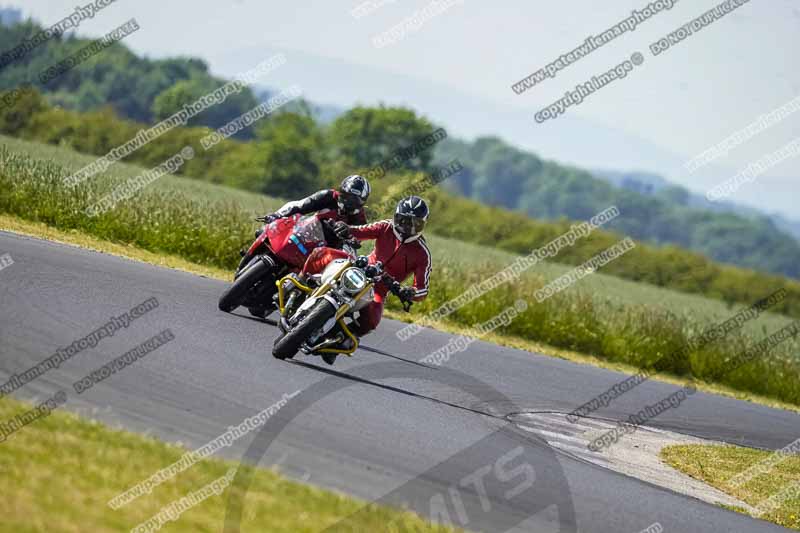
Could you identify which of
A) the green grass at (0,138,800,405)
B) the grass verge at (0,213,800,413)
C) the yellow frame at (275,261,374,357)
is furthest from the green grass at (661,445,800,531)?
the green grass at (0,138,800,405)

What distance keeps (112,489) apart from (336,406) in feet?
11.0

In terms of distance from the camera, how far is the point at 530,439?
9.80 m

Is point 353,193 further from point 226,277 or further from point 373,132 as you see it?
point 373,132

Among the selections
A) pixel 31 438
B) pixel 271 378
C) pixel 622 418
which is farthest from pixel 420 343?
pixel 31 438

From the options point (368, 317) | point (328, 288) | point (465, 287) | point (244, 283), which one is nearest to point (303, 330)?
point (328, 288)

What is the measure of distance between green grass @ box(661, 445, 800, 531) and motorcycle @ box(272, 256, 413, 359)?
146 inches

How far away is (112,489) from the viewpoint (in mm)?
5492

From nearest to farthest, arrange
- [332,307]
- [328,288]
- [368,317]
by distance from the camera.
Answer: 1. [332,307]
2. [328,288]
3. [368,317]

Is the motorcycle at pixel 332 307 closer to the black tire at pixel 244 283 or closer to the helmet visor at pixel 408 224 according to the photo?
the helmet visor at pixel 408 224

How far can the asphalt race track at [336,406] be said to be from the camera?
23.0ft

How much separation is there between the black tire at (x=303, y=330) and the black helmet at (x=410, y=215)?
3.77 feet

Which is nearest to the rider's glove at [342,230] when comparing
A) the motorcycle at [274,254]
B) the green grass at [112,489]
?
the motorcycle at [274,254]

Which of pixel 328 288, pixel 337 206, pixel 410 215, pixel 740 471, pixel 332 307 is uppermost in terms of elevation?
pixel 410 215

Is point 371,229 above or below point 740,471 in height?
above
